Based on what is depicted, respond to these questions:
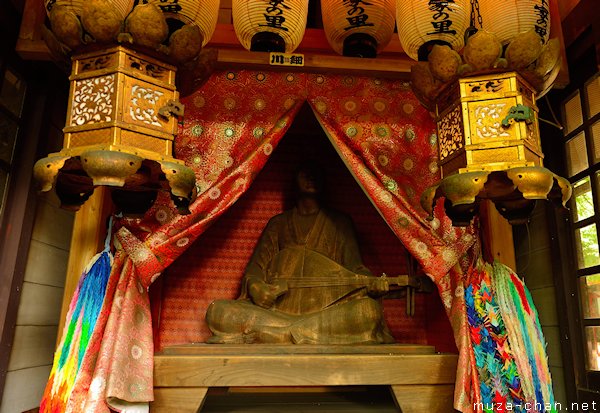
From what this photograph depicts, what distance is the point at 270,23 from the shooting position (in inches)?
84.2

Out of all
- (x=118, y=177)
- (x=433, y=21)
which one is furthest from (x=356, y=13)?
(x=118, y=177)

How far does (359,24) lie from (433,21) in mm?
336

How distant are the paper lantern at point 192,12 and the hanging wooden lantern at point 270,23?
0.12 m

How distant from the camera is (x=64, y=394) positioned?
91.0 inches

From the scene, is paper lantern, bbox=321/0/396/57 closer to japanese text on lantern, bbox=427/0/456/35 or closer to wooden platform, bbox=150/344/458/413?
japanese text on lantern, bbox=427/0/456/35

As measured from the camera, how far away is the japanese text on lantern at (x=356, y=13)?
2.18 m

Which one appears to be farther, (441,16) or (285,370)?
(285,370)

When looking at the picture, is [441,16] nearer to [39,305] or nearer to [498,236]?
[498,236]

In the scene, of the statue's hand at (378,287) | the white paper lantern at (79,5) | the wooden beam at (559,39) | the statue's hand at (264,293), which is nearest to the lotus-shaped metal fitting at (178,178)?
the white paper lantern at (79,5)

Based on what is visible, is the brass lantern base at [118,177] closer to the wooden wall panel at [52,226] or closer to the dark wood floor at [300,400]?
the wooden wall panel at [52,226]

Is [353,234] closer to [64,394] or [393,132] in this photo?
[393,132]

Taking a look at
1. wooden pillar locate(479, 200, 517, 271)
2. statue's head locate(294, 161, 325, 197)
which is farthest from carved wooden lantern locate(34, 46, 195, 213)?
wooden pillar locate(479, 200, 517, 271)

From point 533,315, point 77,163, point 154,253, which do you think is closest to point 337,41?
point 77,163

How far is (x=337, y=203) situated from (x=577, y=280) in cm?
182
